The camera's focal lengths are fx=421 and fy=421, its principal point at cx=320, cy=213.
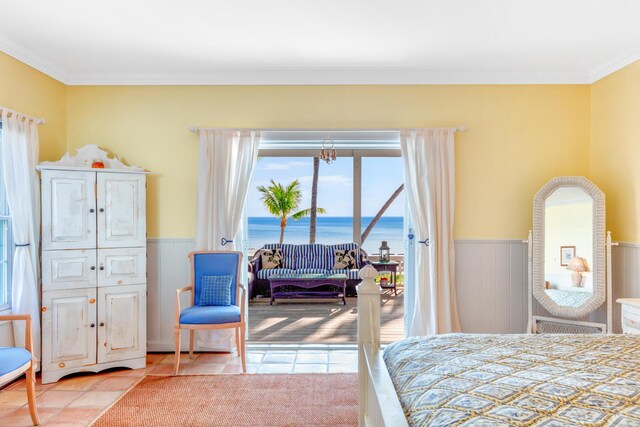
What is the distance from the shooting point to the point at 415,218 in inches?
155

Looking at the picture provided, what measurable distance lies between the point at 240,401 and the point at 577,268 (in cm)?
294

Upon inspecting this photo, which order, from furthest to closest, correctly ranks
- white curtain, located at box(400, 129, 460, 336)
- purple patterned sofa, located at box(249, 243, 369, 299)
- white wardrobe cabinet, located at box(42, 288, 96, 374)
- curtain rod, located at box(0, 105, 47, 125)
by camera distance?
1. purple patterned sofa, located at box(249, 243, 369, 299)
2. white curtain, located at box(400, 129, 460, 336)
3. white wardrobe cabinet, located at box(42, 288, 96, 374)
4. curtain rod, located at box(0, 105, 47, 125)

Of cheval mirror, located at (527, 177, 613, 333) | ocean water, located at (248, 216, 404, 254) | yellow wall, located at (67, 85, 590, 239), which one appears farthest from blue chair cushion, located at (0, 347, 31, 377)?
ocean water, located at (248, 216, 404, 254)

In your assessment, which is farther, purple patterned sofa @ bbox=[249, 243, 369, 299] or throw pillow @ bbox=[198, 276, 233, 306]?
purple patterned sofa @ bbox=[249, 243, 369, 299]

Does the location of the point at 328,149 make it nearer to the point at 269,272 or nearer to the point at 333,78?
the point at 333,78

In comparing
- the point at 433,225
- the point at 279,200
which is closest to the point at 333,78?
the point at 433,225

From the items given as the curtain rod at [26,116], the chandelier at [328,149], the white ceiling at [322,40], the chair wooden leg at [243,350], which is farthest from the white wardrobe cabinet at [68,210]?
the chandelier at [328,149]

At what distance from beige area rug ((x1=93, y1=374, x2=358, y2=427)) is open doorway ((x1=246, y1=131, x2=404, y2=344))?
43.2 inches

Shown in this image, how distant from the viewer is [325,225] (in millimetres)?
14383

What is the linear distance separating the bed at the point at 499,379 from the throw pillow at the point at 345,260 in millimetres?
5038

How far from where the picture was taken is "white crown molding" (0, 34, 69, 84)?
10.6 feet

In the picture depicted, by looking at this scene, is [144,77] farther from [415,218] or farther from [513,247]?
[513,247]

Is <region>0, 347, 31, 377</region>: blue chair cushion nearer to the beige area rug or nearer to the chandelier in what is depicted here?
the beige area rug

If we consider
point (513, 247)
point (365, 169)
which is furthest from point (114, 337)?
point (365, 169)
